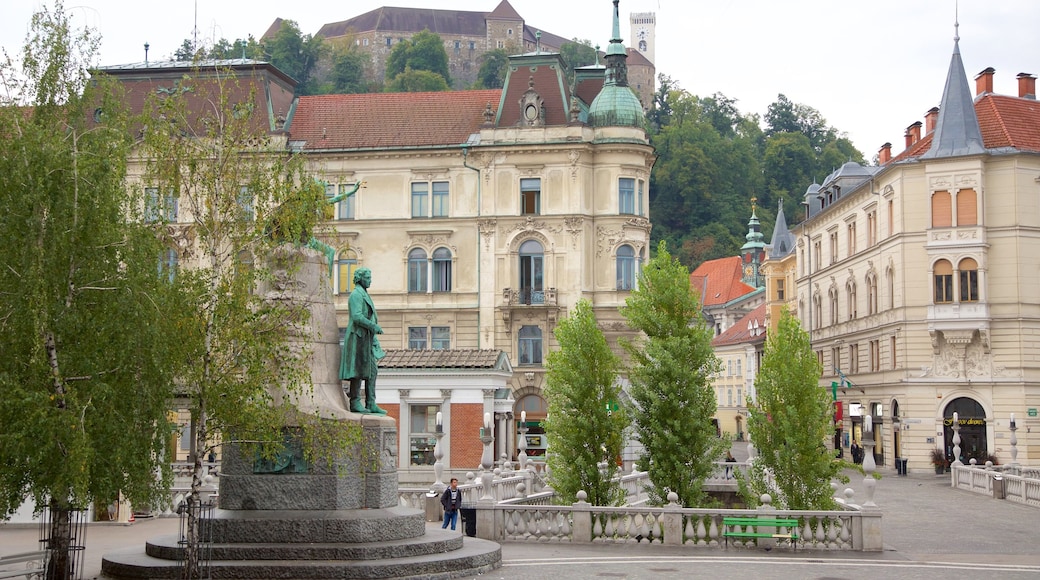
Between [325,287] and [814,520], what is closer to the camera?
[325,287]

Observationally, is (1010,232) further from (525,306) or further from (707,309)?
(707,309)

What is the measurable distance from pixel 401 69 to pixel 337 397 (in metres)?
122

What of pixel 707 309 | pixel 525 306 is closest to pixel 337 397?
pixel 525 306

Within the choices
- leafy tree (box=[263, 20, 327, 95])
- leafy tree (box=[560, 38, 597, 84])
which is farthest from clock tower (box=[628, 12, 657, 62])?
leafy tree (box=[263, 20, 327, 95])

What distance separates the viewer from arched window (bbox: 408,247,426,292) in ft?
181

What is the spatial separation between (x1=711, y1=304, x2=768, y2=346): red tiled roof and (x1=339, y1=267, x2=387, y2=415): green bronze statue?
69.1m

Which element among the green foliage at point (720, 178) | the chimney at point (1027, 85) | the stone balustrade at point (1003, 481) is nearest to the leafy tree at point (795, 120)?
the green foliage at point (720, 178)

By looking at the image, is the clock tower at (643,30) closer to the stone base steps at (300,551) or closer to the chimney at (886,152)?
the chimney at (886,152)

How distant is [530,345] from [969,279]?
18790 mm

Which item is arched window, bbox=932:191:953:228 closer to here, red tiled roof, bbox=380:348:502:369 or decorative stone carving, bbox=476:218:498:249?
decorative stone carving, bbox=476:218:498:249

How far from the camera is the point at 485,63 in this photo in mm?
146625

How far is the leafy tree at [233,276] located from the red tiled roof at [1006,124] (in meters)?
41.3

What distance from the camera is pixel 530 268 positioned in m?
54.5

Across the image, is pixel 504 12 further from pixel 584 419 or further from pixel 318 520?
pixel 318 520
